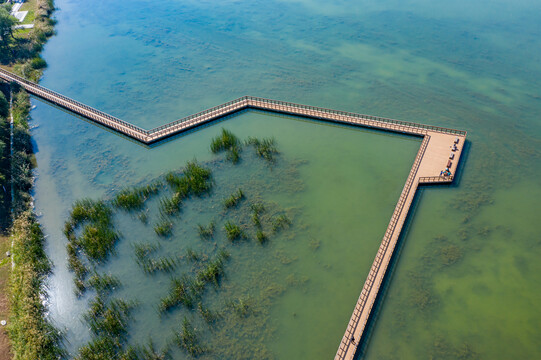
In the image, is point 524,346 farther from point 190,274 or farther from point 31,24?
point 31,24

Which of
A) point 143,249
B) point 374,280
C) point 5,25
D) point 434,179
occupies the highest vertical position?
point 5,25

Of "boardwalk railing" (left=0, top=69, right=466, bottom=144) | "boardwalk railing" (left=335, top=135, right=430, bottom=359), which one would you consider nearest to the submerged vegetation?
"boardwalk railing" (left=335, top=135, right=430, bottom=359)

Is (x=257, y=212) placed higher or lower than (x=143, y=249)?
higher

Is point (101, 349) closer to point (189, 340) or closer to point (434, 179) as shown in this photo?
point (189, 340)

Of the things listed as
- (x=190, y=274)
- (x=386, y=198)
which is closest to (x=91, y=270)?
(x=190, y=274)

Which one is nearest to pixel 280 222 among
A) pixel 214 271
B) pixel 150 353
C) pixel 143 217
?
pixel 214 271

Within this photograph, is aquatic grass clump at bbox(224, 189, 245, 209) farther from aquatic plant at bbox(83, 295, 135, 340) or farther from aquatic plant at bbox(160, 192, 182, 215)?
aquatic plant at bbox(83, 295, 135, 340)

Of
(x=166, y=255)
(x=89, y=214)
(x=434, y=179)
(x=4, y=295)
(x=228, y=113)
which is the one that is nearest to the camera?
(x=4, y=295)
